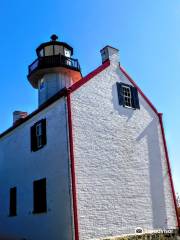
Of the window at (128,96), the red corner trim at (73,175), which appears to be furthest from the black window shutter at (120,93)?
the red corner trim at (73,175)

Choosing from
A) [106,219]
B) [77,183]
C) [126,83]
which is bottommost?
[106,219]

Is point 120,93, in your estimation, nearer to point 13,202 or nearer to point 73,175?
point 73,175

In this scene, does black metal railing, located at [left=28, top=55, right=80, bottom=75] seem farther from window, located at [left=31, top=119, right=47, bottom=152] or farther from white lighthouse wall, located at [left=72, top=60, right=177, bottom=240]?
window, located at [left=31, top=119, right=47, bottom=152]

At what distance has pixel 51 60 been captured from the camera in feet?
67.4

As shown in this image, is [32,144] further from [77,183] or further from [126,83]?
[126,83]

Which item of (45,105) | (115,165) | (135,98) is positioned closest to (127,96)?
(135,98)

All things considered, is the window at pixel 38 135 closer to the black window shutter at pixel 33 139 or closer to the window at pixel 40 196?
the black window shutter at pixel 33 139

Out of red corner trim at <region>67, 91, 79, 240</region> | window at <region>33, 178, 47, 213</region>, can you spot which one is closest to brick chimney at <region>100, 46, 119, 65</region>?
red corner trim at <region>67, 91, 79, 240</region>

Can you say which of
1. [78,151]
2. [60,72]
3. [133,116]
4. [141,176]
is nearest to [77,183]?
[78,151]

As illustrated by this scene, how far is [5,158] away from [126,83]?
896cm

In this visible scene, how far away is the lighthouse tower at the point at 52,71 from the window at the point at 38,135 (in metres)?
4.26

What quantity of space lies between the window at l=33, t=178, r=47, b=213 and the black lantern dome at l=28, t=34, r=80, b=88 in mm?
8539

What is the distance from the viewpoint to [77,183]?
12898 mm

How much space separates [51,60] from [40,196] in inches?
383
